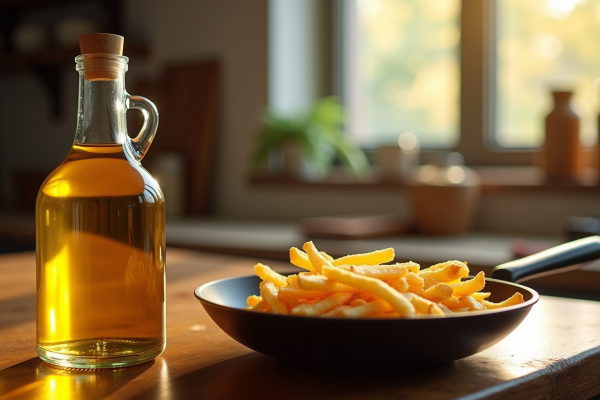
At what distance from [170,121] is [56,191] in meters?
2.74

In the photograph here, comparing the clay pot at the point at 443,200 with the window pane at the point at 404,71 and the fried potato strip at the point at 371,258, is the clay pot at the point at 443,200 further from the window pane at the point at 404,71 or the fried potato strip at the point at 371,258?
the fried potato strip at the point at 371,258

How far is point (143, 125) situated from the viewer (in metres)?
0.73

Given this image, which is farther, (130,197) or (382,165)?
(382,165)

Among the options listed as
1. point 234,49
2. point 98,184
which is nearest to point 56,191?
point 98,184

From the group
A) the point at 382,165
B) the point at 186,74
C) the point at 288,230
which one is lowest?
the point at 288,230

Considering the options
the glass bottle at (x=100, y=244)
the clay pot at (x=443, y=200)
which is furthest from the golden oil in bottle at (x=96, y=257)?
the clay pot at (x=443, y=200)

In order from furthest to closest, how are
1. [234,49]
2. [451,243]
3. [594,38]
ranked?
[234,49]
[594,38]
[451,243]

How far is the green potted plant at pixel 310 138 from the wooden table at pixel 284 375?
2096mm

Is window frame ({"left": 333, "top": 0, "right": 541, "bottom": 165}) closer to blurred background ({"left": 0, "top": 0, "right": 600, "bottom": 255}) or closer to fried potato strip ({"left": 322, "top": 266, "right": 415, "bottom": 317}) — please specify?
blurred background ({"left": 0, "top": 0, "right": 600, "bottom": 255})

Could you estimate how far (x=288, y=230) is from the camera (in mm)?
2646

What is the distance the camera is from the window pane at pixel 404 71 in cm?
288

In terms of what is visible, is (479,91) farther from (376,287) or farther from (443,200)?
(376,287)

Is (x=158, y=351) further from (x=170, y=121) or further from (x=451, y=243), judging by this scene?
(x=170, y=121)

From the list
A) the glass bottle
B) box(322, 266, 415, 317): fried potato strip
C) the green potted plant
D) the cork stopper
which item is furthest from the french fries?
the green potted plant
